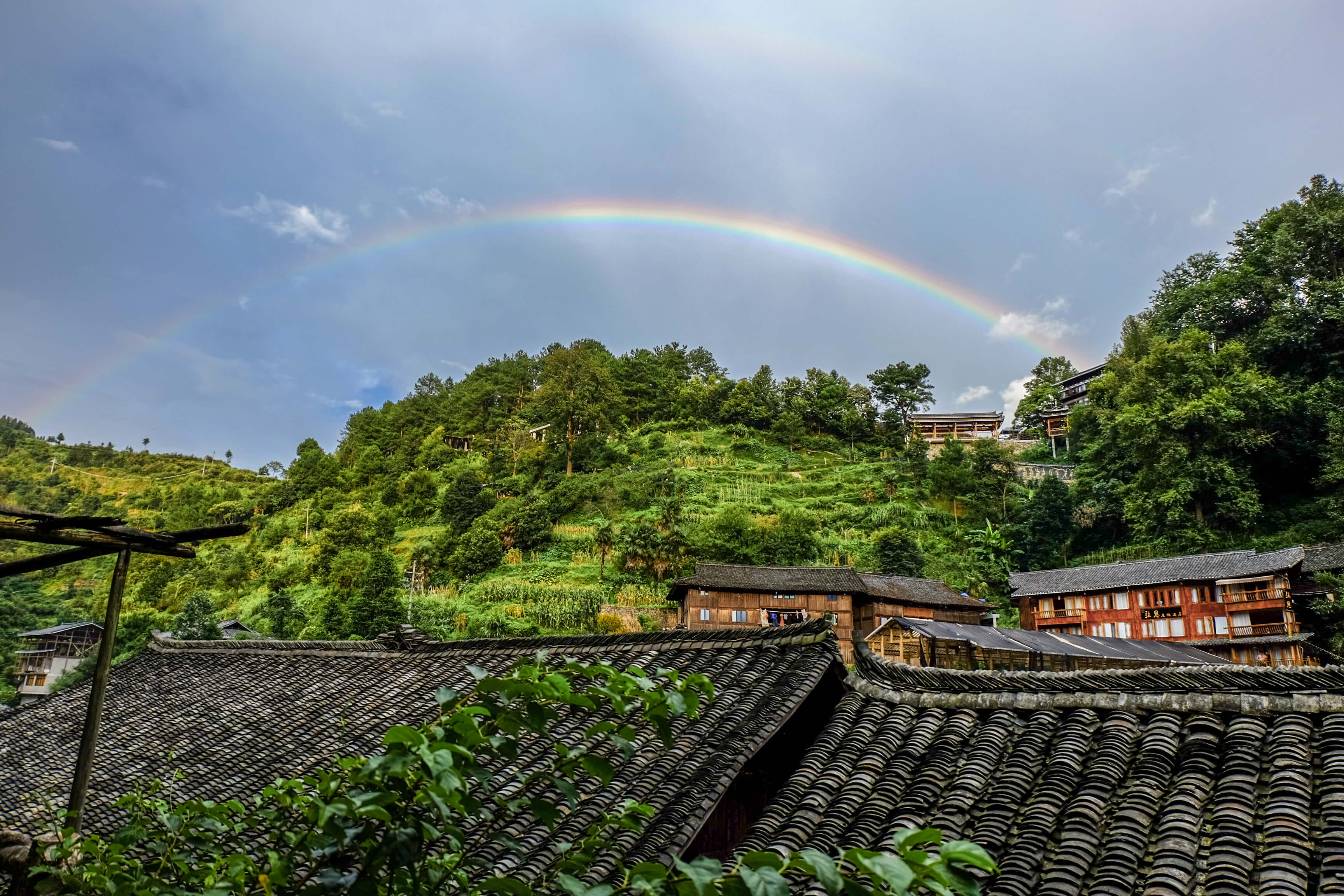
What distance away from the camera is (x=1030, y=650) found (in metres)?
17.9

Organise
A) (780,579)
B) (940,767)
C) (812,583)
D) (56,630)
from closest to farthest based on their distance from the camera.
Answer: (940,767), (812,583), (780,579), (56,630)

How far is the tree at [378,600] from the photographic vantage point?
31.4 m

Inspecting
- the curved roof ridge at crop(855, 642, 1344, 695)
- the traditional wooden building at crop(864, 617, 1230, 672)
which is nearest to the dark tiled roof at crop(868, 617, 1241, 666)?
the traditional wooden building at crop(864, 617, 1230, 672)

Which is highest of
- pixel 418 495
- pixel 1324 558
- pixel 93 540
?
pixel 418 495

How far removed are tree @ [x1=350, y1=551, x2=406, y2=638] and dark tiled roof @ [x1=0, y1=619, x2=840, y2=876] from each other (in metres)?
16.5

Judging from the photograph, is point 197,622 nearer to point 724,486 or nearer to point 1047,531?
point 724,486

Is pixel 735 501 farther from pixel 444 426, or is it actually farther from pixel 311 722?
pixel 311 722

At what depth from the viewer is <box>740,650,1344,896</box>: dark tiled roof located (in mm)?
3572

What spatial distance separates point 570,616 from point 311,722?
86.1 ft

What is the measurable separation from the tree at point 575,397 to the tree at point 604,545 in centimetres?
1093

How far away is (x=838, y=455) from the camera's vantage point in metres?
59.1

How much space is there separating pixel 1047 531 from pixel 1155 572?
33.6 feet

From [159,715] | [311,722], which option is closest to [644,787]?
[311,722]

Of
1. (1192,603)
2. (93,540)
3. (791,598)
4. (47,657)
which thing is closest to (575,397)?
(791,598)
